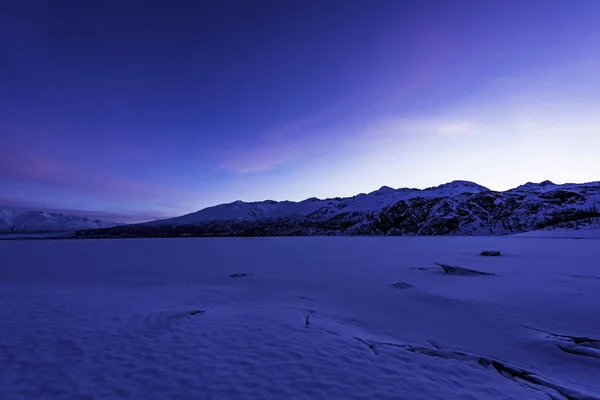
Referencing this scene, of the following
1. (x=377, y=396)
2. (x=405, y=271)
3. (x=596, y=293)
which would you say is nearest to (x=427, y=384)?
(x=377, y=396)

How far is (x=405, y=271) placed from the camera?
65.8 feet

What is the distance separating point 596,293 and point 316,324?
12416 mm

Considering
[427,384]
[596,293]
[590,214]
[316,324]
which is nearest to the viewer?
[427,384]

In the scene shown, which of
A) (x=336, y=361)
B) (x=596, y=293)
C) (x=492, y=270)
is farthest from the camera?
(x=492, y=270)

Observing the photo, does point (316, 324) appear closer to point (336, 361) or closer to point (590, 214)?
point (336, 361)

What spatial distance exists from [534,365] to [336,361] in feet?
15.6

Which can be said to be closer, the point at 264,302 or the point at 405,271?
the point at 264,302

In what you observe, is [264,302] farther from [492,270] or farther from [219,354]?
[492,270]

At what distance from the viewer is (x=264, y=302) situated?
12.5 m

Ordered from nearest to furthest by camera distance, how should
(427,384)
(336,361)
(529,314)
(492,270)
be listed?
(427,384) → (336,361) → (529,314) → (492,270)

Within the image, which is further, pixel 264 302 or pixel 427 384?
pixel 264 302

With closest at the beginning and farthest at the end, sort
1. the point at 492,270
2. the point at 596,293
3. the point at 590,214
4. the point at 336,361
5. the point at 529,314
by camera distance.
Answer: the point at 336,361, the point at 529,314, the point at 596,293, the point at 492,270, the point at 590,214

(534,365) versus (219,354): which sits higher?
(219,354)

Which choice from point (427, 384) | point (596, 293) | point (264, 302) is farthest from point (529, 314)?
point (264, 302)
